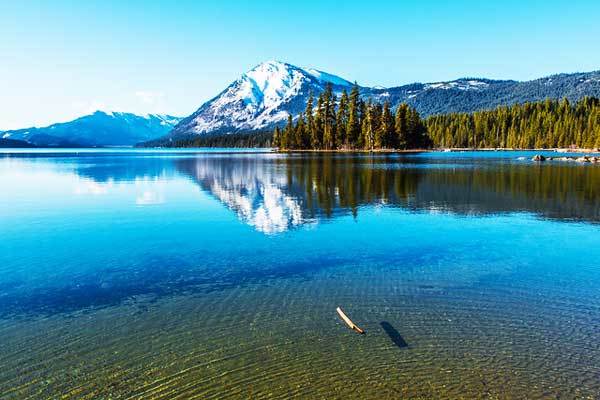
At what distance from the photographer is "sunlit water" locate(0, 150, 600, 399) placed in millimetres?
8727

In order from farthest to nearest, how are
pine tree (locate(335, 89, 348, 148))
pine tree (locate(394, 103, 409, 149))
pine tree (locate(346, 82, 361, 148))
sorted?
1. pine tree (locate(335, 89, 348, 148))
2. pine tree (locate(346, 82, 361, 148))
3. pine tree (locate(394, 103, 409, 149))

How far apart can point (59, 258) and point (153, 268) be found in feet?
16.1

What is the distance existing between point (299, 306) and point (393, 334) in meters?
3.03

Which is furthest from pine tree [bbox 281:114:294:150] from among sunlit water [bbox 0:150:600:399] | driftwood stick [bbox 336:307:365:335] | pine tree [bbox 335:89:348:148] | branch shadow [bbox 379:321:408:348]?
branch shadow [bbox 379:321:408:348]

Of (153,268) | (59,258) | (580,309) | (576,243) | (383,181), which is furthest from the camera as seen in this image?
(383,181)

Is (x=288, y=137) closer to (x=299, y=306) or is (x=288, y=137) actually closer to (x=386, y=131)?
(x=386, y=131)

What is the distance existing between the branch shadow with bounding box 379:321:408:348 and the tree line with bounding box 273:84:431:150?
140559mm

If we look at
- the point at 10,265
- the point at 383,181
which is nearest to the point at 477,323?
the point at 10,265

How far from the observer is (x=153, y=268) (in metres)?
16.5

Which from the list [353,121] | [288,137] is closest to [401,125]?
[353,121]

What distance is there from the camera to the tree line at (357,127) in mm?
150750

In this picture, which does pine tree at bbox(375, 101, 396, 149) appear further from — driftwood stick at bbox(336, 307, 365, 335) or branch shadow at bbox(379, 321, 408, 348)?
branch shadow at bbox(379, 321, 408, 348)

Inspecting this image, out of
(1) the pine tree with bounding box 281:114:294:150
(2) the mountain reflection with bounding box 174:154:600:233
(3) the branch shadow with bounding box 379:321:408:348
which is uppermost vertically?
(1) the pine tree with bounding box 281:114:294:150

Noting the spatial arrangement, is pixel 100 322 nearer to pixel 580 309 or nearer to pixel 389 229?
pixel 580 309
